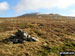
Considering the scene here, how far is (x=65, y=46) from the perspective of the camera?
21953mm

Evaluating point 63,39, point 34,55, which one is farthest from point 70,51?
point 34,55

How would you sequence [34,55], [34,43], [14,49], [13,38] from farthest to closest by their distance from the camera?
[13,38] < [34,43] < [14,49] < [34,55]

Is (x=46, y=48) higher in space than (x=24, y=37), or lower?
lower

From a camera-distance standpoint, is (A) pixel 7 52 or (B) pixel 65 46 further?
(B) pixel 65 46

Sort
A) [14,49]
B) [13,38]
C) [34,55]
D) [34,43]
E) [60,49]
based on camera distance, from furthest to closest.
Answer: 1. [13,38]
2. [34,43]
3. [60,49]
4. [14,49]
5. [34,55]

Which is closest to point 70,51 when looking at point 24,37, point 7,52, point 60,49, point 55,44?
point 60,49

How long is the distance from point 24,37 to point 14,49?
468 cm

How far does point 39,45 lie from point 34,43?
125 centimetres

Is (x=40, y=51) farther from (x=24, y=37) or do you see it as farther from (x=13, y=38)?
(x=13, y=38)

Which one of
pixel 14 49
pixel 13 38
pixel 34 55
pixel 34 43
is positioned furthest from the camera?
pixel 13 38

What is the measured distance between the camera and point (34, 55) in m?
18.2

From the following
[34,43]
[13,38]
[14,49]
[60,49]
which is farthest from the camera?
[13,38]

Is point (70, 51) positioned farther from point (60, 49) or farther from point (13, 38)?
point (13, 38)

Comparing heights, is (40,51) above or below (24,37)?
below
